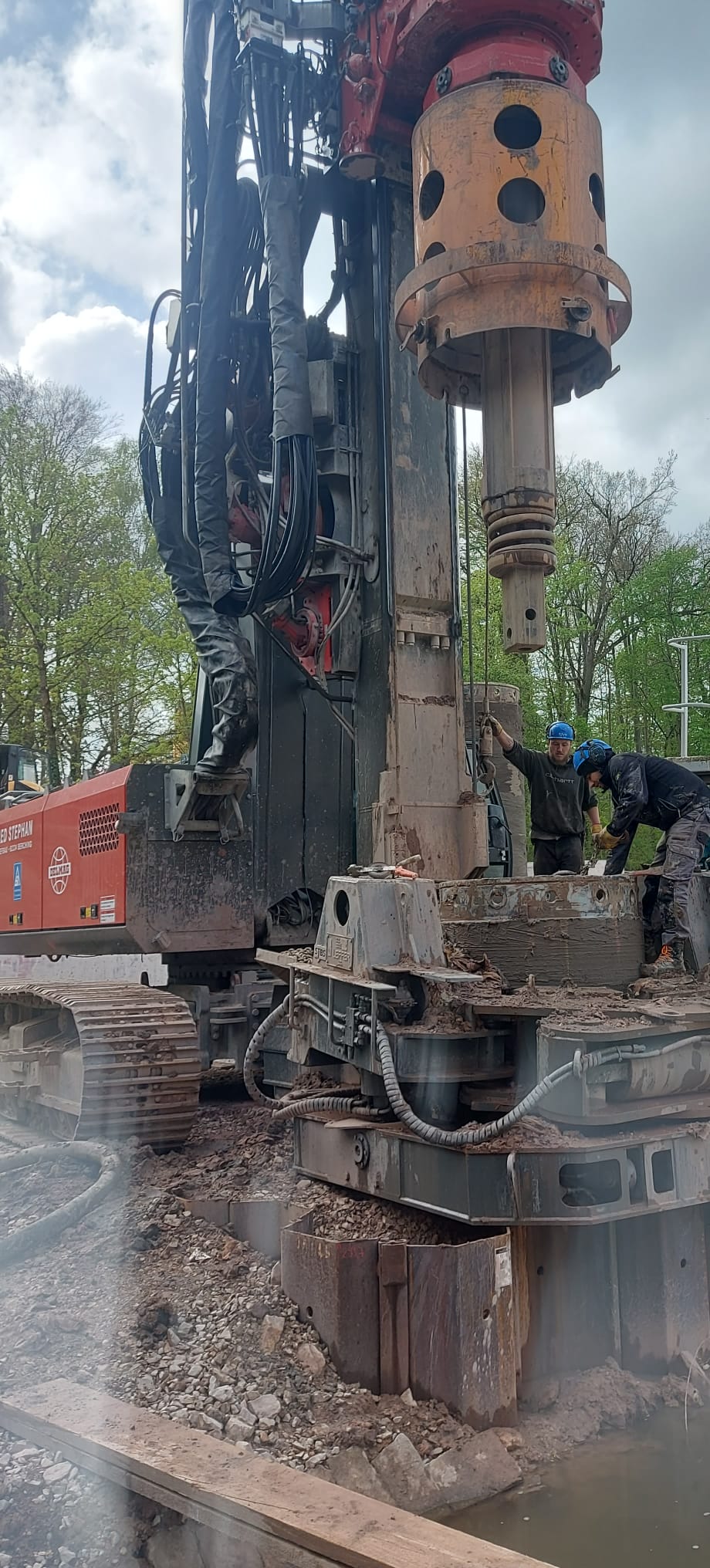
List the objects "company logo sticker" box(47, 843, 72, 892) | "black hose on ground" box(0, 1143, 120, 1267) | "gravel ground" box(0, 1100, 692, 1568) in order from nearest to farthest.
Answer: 1. "gravel ground" box(0, 1100, 692, 1568)
2. "black hose on ground" box(0, 1143, 120, 1267)
3. "company logo sticker" box(47, 843, 72, 892)

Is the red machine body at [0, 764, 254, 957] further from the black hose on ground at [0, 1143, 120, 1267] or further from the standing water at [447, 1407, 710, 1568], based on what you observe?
the standing water at [447, 1407, 710, 1568]

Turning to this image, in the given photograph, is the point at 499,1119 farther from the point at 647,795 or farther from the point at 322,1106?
the point at 647,795

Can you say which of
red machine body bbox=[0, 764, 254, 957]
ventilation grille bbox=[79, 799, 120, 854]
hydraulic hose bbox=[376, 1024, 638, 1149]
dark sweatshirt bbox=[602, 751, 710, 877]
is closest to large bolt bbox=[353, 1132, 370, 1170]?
hydraulic hose bbox=[376, 1024, 638, 1149]

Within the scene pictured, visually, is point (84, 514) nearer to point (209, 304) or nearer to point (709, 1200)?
point (209, 304)

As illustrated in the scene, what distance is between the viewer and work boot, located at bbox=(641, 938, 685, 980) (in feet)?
16.6

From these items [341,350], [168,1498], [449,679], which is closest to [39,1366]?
[168,1498]

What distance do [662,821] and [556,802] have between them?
1.79m

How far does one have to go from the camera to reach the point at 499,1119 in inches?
163

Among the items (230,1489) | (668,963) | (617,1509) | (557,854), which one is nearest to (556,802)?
(557,854)

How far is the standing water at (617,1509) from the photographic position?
3.50 metres

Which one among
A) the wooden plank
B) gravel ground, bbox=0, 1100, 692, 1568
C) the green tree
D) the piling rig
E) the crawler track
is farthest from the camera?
the green tree

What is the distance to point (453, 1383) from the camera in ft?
13.4

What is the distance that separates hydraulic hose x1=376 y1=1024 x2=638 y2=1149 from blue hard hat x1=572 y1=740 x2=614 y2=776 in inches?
82.9

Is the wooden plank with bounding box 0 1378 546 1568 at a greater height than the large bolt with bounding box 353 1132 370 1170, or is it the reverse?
the large bolt with bounding box 353 1132 370 1170
